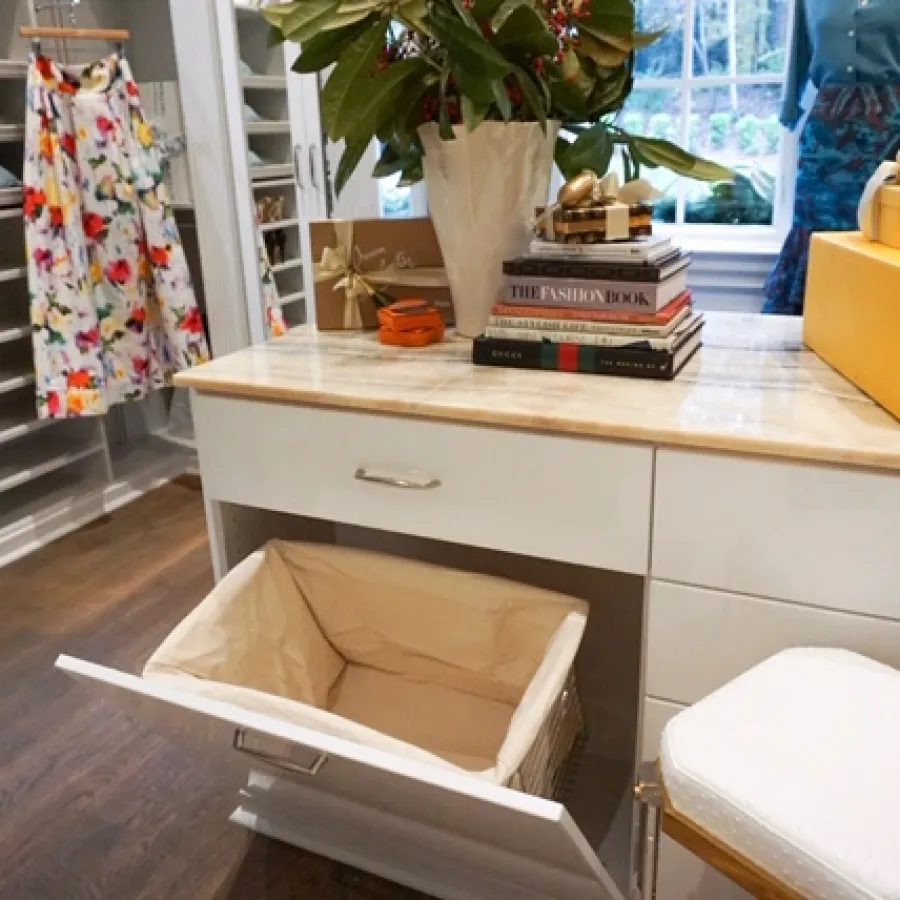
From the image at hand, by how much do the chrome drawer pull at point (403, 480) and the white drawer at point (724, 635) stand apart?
0.29 meters

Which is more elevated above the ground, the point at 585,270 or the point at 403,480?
the point at 585,270

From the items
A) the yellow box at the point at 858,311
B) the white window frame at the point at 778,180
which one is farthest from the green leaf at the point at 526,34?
the white window frame at the point at 778,180

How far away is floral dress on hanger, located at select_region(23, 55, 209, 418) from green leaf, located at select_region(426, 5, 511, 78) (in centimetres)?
153

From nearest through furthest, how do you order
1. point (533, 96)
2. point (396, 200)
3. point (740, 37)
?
point (533, 96), point (740, 37), point (396, 200)

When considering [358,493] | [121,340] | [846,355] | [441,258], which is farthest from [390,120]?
[121,340]

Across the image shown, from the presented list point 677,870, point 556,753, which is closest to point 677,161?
point 556,753

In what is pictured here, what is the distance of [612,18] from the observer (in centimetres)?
117

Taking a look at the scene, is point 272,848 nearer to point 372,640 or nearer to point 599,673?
point 372,640

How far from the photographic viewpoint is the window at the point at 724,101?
2.97 m

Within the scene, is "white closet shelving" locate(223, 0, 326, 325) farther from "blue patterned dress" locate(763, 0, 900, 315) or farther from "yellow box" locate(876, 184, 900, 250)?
"yellow box" locate(876, 184, 900, 250)

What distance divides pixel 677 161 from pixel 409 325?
442 millimetres

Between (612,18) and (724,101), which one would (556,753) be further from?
(724,101)

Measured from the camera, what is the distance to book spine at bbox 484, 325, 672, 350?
3.52 feet

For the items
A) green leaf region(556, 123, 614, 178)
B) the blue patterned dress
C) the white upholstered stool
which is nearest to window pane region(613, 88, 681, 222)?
the blue patterned dress
